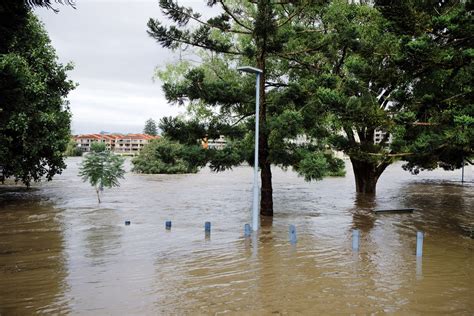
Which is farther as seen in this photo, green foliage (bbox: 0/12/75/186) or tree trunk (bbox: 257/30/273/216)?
green foliage (bbox: 0/12/75/186)

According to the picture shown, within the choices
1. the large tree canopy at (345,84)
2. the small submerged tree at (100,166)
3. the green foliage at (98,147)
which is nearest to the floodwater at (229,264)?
the large tree canopy at (345,84)

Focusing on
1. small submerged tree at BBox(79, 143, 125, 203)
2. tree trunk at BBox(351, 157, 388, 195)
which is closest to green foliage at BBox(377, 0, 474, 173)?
tree trunk at BBox(351, 157, 388, 195)

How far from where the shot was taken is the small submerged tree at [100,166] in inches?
856

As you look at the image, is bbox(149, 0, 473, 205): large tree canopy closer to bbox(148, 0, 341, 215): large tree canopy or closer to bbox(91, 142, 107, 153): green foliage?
bbox(148, 0, 341, 215): large tree canopy

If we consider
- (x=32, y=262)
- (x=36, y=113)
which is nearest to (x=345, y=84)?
(x=32, y=262)

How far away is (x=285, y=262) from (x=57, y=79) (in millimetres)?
15931

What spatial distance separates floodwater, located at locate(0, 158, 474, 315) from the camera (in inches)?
252

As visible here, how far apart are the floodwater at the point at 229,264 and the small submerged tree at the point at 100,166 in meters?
3.89

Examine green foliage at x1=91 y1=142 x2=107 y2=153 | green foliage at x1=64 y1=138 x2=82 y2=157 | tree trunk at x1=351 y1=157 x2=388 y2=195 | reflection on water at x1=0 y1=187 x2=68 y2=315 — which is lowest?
reflection on water at x1=0 y1=187 x2=68 y2=315

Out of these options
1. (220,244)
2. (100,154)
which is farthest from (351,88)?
(100,154)

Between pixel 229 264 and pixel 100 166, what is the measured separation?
15.0m

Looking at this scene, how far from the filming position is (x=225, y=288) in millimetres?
7105

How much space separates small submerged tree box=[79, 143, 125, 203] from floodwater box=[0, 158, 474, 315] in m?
3.89

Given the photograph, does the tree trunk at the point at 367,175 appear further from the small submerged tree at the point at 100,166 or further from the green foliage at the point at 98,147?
the green foliage at the point at 98,147
